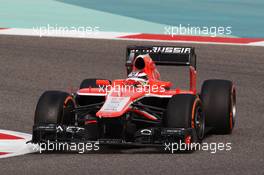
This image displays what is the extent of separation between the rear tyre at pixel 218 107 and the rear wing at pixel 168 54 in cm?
48

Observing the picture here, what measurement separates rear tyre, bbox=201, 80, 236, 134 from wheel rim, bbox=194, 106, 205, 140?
27.1 inches

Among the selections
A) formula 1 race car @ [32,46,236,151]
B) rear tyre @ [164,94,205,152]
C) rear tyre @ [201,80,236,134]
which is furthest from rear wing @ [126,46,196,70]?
rear tyre @ [164,94,205,152]

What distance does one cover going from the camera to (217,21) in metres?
28.1

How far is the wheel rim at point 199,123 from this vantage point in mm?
13994

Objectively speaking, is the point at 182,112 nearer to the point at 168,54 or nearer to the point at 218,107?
the point at 218,107

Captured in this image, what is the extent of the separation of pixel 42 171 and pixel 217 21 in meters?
16.5

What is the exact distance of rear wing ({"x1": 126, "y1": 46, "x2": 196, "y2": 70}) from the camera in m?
15.2

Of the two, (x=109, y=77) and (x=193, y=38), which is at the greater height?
(x=193, y=38)

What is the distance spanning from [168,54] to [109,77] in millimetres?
5600

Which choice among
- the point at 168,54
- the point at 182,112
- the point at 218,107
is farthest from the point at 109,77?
the point at 182,112

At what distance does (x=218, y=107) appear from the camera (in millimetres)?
15078

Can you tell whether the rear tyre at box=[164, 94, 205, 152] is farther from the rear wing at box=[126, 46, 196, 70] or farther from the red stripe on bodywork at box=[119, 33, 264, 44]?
the red stripe on bodywork at box=[119, 33, 264, 44]

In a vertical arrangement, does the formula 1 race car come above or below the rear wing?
below

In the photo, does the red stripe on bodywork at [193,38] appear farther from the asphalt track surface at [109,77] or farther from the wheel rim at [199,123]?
the wheel rim at [199,123]
